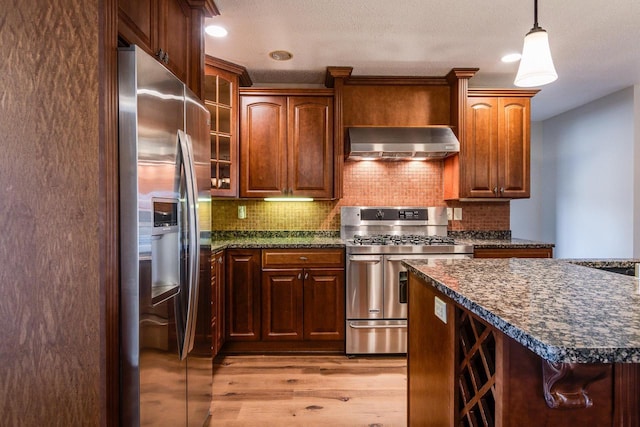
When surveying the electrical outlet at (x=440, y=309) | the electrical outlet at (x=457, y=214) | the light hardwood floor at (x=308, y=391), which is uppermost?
the electrical outlet at (x=457, y=214)

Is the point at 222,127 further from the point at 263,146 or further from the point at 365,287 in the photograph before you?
the point at 365,287

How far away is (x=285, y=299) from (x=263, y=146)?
4.61 ft

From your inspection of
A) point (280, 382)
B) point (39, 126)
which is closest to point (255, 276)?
point (280, 382)

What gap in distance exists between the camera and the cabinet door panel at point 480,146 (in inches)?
134

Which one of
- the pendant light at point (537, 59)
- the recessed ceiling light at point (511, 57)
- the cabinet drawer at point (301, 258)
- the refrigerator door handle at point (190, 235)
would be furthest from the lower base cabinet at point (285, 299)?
the recessed ceiling light at point (511, 57)

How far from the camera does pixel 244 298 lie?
3.01m

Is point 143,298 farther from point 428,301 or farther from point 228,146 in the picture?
point 228,146

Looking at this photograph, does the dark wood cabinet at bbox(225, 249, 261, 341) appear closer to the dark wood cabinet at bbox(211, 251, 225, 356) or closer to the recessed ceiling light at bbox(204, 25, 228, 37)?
the dark wood cabinet at bbox(211, 251, 225, 356)

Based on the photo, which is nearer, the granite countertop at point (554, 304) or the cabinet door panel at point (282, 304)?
the granite countertop at point (554, 304)

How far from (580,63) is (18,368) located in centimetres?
424

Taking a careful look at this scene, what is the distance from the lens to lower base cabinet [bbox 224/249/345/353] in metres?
3.01

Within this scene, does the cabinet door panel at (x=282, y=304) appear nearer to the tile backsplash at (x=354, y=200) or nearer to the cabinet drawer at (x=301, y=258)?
the cabinet drawer at (x=301, y=258)

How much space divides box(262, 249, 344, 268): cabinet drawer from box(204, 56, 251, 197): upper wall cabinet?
2.28 ft

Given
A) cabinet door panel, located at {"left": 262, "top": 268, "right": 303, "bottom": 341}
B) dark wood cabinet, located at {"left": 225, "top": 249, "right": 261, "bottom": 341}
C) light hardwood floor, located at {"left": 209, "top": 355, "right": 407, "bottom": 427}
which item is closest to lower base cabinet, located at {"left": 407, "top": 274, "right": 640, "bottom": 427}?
light hardwood floor, located at {"left": 209, "top": 355, "right": 407, "bottom": 427}
